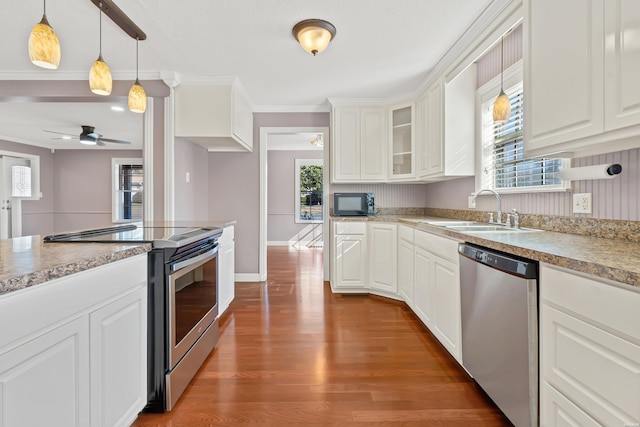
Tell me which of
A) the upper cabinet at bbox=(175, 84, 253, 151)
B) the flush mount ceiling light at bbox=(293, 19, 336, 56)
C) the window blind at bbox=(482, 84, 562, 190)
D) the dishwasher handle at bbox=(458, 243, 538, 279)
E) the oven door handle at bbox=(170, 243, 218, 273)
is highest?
the flush mount ceiling light at bbox=(293, 19, 336, 56)

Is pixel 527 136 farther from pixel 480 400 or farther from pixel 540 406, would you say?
pixel 480 400

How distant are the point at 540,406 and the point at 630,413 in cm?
42

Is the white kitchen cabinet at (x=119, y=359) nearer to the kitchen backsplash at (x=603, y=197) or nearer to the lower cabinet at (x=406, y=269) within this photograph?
the lower cabinet at (x=406, y=269)

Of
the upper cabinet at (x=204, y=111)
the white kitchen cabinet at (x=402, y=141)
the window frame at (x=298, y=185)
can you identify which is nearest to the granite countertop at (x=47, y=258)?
the upper cabinet at (x=204, y=111)

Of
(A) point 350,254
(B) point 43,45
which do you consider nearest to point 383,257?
(A) point 350,254

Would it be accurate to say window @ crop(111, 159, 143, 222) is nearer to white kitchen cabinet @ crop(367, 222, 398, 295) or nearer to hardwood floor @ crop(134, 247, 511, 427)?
hardwood floor @ crop(134, 247, 511, 427)

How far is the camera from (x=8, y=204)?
6.34 metres

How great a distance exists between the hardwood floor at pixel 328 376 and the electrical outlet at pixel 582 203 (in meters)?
1.19

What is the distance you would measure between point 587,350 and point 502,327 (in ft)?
1.45

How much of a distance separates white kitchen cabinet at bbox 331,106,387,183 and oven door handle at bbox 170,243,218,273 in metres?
2.01

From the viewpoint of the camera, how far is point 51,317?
919mm

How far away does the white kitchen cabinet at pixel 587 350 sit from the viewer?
847 mm

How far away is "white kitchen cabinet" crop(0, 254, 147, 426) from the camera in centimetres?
82

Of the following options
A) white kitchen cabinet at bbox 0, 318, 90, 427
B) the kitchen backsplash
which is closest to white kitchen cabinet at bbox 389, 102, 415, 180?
the kitchen backsplash
